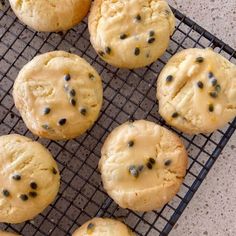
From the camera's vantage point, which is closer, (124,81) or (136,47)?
(136,47)

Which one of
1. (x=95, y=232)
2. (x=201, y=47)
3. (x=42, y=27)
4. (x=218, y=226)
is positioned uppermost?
(x=42, y=27)

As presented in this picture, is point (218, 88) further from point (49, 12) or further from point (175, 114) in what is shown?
point (49, 12)

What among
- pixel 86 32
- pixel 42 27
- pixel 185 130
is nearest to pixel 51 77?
pixel 42 27

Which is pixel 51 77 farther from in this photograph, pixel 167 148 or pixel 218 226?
pixel 218 226

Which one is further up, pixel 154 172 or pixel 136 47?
pixel 136 47

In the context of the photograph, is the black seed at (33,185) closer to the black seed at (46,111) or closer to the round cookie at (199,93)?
the black seed at (46,111)

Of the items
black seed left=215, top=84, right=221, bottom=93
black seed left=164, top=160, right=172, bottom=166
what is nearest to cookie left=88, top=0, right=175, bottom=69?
black seed left=215, top=84, right=221, bottom=93
